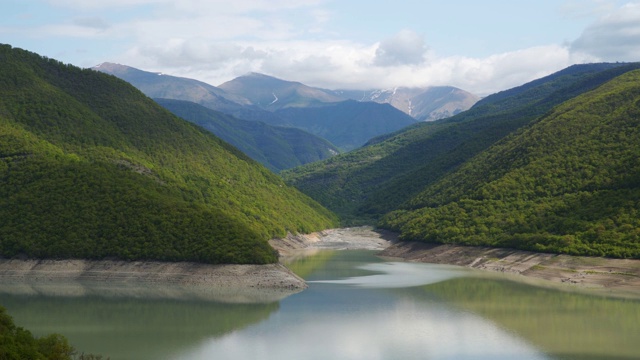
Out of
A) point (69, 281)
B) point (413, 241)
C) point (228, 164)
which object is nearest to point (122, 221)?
point (69, 281)

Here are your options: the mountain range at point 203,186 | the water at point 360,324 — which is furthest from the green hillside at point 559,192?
the water at point 360,324

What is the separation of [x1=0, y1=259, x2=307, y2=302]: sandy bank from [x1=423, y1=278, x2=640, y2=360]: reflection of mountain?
21.7 meters

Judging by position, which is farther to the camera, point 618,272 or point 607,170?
point 607,170

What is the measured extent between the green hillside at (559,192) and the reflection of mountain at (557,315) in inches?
709

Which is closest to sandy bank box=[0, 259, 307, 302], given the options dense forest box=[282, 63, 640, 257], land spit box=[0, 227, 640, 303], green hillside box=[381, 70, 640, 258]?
land spit box=[0, 227, 640, 303]

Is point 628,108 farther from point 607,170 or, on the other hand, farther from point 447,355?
point 447,355

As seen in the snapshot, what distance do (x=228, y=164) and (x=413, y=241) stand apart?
56373mm

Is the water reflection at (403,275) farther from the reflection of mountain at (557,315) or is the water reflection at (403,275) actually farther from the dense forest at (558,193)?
the dense forest at (558,193)

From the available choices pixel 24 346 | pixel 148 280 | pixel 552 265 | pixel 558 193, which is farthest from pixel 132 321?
pixel 558 193

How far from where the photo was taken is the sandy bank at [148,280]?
92812 mm

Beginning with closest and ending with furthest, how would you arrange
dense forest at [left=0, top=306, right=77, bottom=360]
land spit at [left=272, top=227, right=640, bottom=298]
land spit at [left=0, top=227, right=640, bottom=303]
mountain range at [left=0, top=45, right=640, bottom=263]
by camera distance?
dense forest at [left=0, top=306, right=77, bottom=360] < land spit at [left=0, top=227, right=640, bottom=303] < land spit at [left=272, top=227, right=640, bottom=298] < mountain range at [left=0, top=45, right=640, bottom=263]

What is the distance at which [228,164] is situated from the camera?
602 ft

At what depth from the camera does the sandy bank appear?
305ft

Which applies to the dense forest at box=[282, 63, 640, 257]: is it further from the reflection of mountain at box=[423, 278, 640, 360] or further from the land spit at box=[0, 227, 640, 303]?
the reflection of mountain at box=[423, 278, 640, 360]
